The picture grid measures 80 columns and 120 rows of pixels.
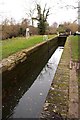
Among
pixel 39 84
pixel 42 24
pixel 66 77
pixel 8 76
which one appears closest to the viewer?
pixel 66 77

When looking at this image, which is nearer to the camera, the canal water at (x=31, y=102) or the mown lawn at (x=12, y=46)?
the canal water at (x=31, y=102)

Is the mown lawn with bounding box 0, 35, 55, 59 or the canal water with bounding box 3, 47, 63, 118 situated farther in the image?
the mown lawn with bounding box 0, 35, 55, 59

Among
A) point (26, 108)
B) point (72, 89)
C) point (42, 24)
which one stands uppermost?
point (42, 24)

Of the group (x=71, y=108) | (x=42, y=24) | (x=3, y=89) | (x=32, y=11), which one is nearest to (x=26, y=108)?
(x=3, y=89)

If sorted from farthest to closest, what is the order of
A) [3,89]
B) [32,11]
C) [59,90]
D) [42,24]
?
[32,11] → [42,24] → [3,89] → [59,90]

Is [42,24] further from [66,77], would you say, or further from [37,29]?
[66,77]

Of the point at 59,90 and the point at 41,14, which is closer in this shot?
the point at 59,90

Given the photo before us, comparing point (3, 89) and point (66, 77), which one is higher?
point (66, 77)

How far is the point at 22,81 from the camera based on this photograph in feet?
26.9

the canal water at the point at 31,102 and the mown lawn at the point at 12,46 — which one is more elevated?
the mown lawn at the point at 12,46

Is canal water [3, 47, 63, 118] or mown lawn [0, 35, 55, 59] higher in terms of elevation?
mown lawn [0, 35, 55, 59]

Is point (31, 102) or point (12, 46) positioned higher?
point (12, 46)

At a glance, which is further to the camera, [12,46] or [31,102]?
[12,46]

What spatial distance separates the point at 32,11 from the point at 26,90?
130ft
